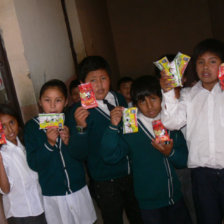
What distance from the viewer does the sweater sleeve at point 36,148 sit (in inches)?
75.2

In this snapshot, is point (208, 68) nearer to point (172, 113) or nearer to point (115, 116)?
point (172, 113)

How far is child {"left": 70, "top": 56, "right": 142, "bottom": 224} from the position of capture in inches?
77.7

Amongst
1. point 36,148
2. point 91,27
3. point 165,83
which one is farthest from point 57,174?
point 91,27

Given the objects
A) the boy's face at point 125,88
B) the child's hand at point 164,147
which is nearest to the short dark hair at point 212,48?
the child's hand at point 164,147

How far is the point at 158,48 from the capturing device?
688 centimetres

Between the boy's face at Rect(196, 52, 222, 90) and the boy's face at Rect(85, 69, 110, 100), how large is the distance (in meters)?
0.70

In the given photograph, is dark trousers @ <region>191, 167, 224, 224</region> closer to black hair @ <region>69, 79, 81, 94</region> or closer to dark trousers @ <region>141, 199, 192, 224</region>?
dark trousers @ <region>141, 199, 192, 224</region>

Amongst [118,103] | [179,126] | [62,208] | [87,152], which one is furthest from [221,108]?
[62,208]

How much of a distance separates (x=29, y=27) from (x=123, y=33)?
15.4ft

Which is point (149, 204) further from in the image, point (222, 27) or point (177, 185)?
point (222, 27)

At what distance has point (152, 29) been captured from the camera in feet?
22.4

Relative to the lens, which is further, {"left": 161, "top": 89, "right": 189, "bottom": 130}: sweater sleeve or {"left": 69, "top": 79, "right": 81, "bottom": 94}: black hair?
{"left": 69, "top": 79, "right": 81, "bottom": 94}: black hair

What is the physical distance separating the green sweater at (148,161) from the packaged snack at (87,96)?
23 centimetres

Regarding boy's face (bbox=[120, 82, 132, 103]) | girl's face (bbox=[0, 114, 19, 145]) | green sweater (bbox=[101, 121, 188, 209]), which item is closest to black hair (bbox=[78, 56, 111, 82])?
green sweater (bbox=[101, 121, 188, 209])
